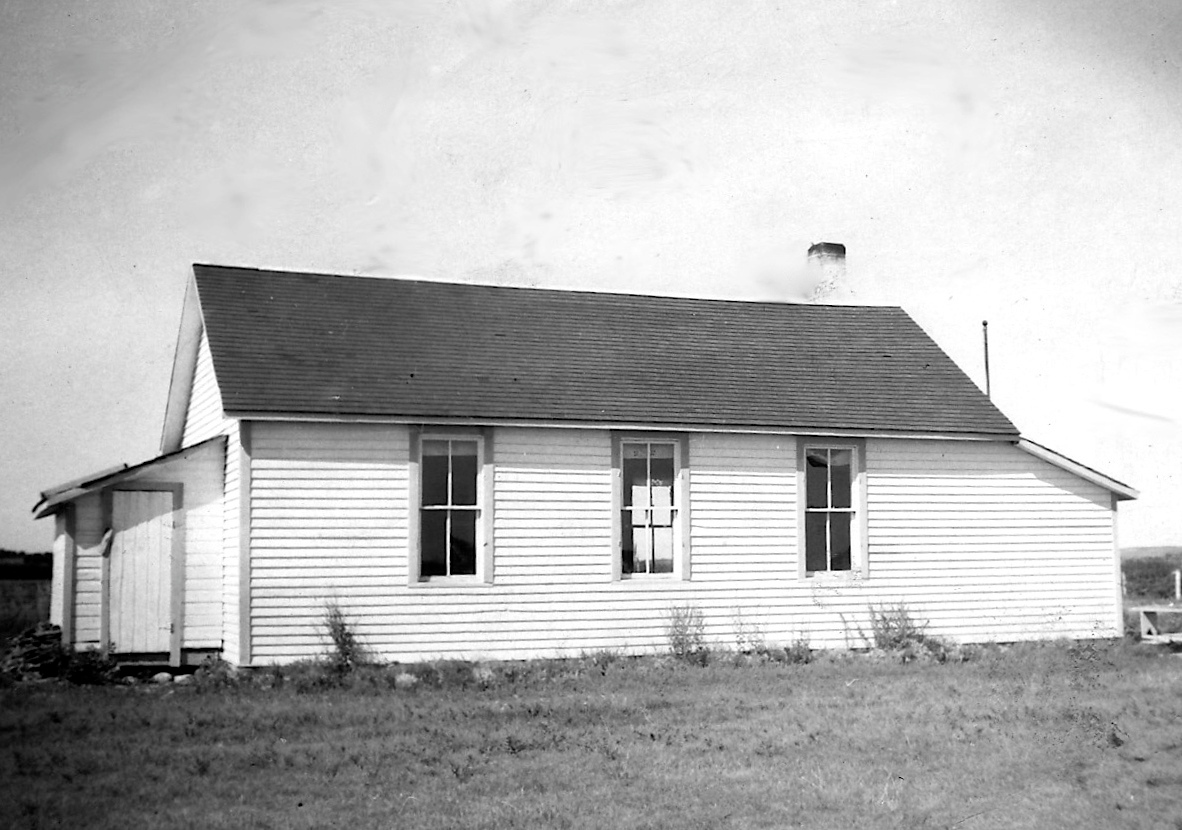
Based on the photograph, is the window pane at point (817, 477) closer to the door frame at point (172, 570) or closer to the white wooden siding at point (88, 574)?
the door frame at point (172, 570)

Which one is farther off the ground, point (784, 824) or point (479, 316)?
point (479, 316)

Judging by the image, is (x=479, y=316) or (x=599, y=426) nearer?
(x=599, y=426)

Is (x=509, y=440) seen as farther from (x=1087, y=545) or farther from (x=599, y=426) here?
(x=1087, y=545)

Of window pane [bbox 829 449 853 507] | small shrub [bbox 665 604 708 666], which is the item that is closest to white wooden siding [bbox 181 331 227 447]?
small shrub [bbox 665 604 708 666]

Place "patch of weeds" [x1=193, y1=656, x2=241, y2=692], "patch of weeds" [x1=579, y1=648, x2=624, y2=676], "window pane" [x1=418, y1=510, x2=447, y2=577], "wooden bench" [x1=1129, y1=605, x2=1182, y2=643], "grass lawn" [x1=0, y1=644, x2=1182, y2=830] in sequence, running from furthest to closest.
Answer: "wooden bench" [x1=1129, y1=605, x2=1182, y2=643]
"window pane" [x1=418, y1=510, x2=447, y2=577]
"patch of weeds" [x1=579, y1=648, x2=624, y2=676]
"patch of weeds" [x1=193, y1=656, x2=241, y2=692]
"grass lawn" [x1=0, y1=644, x2=1182, y2=830]

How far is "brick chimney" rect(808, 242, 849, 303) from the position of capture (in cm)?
2669

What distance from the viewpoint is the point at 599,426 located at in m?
19.7

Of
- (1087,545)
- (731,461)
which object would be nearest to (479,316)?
(731,461)

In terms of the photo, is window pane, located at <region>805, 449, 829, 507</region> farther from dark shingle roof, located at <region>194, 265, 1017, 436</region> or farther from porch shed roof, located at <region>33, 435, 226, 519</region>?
porch shed roof, located at <region>33, 435, 226, 519</region>

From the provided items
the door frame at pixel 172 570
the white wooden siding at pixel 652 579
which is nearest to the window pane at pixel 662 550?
the white wooden siding at pixel 652 579

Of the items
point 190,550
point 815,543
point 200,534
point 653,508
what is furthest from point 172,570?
point 815,543

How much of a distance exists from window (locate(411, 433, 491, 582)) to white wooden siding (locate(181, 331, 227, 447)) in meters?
3.06

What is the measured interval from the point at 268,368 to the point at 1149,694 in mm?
12569

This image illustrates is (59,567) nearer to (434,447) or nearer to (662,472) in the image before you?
(434,447)
